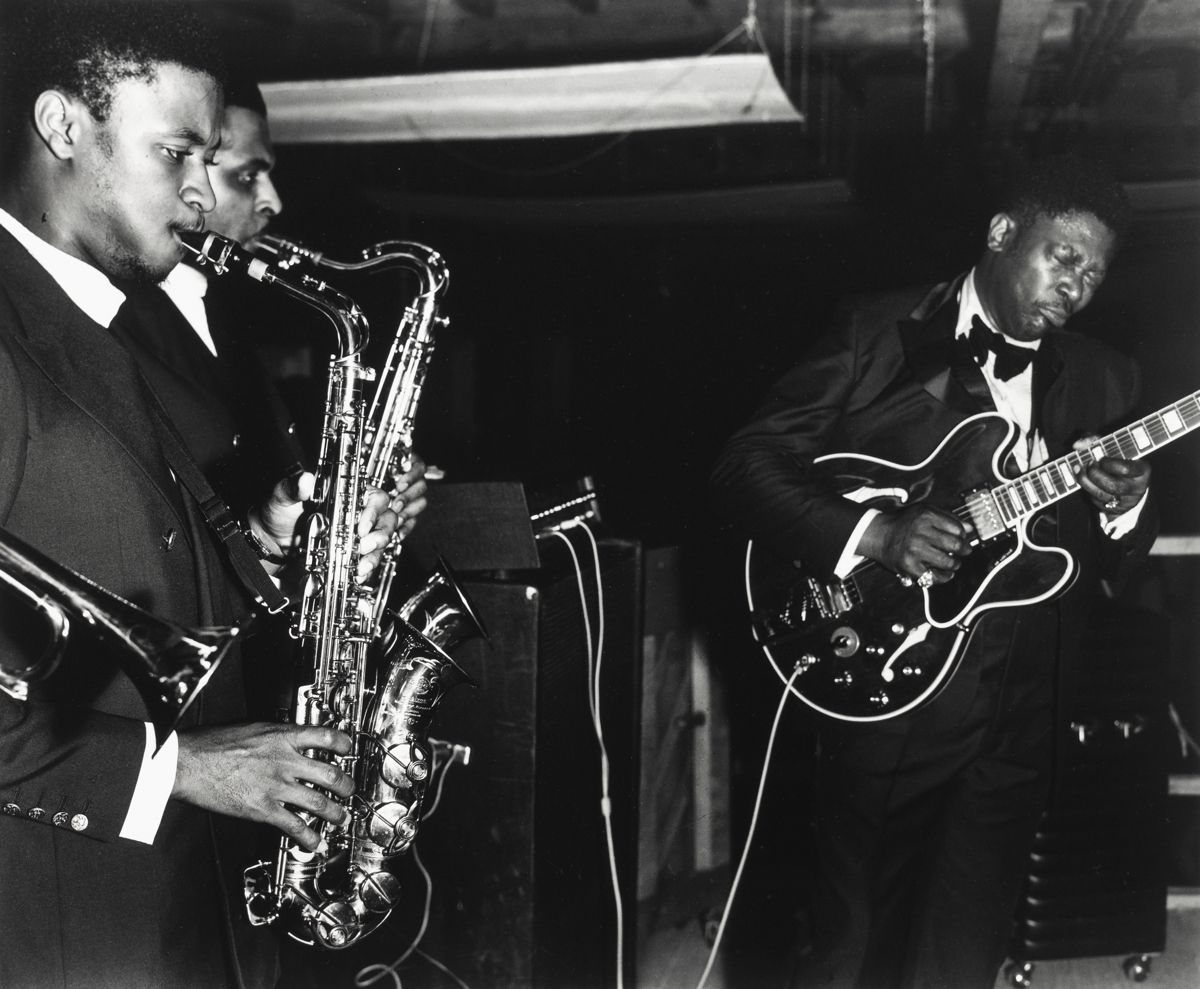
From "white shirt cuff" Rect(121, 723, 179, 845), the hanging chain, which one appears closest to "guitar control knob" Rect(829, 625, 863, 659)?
"white shirt cuff" Rect(121, 723, 179, 845)

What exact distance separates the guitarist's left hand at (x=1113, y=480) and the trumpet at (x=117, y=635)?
1.92 metres

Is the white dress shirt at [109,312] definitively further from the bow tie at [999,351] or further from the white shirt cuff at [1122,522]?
the white shirt cuff at [1122,522]

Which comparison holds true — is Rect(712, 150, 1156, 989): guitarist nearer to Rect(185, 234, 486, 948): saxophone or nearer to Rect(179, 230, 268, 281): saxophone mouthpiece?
Rect(185, 234, 486, 948): saxophone

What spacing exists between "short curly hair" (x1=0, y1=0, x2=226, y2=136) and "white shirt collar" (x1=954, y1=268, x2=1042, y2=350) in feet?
5.79

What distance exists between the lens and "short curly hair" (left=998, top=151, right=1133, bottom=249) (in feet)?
8.50

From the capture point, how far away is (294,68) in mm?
4586

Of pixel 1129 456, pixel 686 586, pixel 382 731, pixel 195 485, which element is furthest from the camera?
pixel 686 586

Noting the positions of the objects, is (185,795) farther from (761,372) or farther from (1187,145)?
(1187,145)

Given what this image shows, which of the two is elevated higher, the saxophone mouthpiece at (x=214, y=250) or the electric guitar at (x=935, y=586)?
the saxophone mouthpiece at (x=214, y=250)

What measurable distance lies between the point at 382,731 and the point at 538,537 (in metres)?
0.61

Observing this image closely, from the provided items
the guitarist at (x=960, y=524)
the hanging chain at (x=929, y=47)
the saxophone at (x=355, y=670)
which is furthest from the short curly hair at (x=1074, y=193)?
the hanging chain at (x=929, y=47)

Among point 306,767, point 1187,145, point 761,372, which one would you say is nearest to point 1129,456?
point 306,767

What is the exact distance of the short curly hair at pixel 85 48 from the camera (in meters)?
1.59

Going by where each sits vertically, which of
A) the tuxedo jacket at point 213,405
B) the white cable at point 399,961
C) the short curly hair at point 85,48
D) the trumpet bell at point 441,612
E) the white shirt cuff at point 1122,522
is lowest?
the white cable at point 399,961
